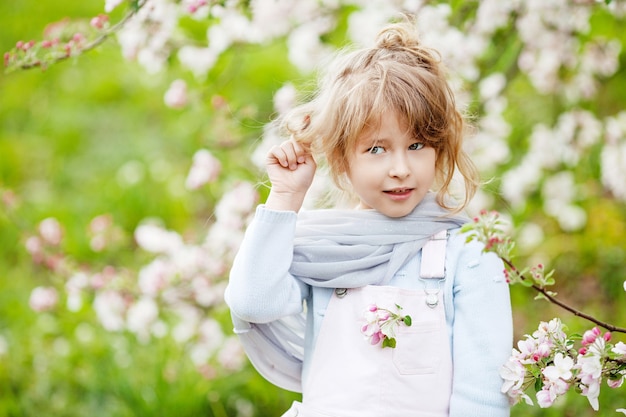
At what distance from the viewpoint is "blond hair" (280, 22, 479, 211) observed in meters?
1.66

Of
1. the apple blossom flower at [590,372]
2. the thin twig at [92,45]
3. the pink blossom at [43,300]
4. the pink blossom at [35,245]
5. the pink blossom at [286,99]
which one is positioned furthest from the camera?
the pink blossom at [43,300]

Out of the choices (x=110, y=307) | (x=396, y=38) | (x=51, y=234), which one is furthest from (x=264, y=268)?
(x=51, y=234)

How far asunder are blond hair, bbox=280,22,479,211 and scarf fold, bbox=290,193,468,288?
74 millimetres

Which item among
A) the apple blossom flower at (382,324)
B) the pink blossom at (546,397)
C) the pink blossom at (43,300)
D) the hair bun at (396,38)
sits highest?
the hair bun at (396,38)

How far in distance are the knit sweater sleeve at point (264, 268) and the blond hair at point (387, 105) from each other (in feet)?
0.63

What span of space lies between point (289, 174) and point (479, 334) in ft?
1.73

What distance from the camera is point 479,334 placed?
1661 mm

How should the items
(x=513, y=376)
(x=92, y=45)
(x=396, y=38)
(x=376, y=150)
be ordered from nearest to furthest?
(x=513, y=376) → (x=376, y=150) → (x=396, y=38) → (x=92, y=45)

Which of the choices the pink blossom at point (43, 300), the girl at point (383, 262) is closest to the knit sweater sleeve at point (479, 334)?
the girl at point (383, 262)

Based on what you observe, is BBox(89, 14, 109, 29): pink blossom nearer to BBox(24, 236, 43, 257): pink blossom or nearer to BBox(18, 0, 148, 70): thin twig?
BBox(18, 0, 148, 70): thin twig

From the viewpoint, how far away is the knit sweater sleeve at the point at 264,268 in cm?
169

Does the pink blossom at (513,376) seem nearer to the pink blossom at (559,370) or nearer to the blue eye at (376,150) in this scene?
the pink blossom at (559,370)

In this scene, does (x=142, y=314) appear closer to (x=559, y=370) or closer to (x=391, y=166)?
(x=391, y=166)

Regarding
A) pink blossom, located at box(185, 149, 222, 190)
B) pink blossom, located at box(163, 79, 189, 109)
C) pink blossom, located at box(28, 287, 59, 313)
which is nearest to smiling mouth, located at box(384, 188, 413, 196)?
pink blossom, located at box(185, 149, 222, 190)
